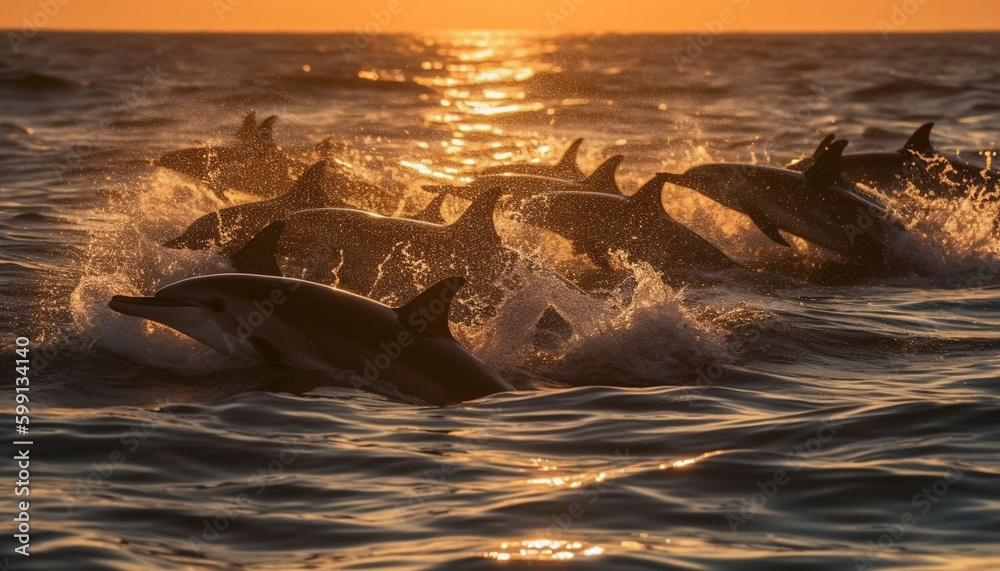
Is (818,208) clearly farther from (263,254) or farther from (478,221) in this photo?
(263,254)

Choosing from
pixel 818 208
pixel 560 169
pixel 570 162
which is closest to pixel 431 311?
pixel 818 208

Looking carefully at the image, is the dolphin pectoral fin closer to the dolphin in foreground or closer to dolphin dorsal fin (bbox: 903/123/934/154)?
dolphin dorsal fin (bbox: 903/123/934/154)

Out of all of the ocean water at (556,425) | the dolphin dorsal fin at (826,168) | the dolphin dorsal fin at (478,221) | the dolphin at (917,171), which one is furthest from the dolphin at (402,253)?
the dolphin at (917,171)

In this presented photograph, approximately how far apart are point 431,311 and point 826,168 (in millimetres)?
8589

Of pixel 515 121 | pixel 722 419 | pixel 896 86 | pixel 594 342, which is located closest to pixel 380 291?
pixel 594 342

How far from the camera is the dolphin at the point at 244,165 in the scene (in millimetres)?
18109

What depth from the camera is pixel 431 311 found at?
9578 mm

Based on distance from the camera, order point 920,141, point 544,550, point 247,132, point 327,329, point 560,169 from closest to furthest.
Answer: point 544,550 → point 327,329 → point 560,169 → point 247,132 → point 920,141

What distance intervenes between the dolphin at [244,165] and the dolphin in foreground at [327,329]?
26.1 feet

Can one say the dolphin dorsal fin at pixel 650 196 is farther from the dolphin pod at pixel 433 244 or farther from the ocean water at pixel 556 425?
the ocean water at pixel 556 425

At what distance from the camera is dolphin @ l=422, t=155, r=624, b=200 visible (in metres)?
16.1

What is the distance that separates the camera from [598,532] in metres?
7.04

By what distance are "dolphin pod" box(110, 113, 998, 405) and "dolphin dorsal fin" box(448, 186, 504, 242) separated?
2 centimetres

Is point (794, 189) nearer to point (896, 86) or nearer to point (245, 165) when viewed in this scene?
point (245, 165)
